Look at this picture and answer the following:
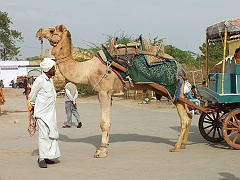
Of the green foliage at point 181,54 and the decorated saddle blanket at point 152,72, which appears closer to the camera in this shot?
the decorated saddle blanket at point 152,72

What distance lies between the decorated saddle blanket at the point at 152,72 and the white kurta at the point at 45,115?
171 cm

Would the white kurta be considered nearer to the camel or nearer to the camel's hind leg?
the camel

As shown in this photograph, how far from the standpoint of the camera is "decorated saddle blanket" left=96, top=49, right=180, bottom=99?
9.21 meters

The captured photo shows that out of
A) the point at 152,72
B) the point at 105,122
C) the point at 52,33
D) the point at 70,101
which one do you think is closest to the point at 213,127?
the point at 152,72

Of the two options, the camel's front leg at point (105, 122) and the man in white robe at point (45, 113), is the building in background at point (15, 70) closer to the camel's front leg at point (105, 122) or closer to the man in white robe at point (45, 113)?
the camel's front leg at point (105, 122)

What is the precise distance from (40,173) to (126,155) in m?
2.19

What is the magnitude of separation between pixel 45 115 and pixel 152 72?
2781 mm

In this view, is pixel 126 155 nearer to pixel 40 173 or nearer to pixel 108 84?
pixel 108 84

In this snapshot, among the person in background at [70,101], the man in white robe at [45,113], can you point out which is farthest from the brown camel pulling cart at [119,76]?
the person in background at [70,101]

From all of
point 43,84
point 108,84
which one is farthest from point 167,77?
point 43,84

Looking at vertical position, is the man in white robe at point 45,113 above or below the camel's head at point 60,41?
below

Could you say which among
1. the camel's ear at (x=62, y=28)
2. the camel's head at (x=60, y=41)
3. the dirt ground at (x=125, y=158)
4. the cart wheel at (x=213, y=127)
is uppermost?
the camel's ear at (x=62, y=28)

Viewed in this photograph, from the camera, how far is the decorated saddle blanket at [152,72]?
363 inches

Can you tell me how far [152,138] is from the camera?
37.0ft
